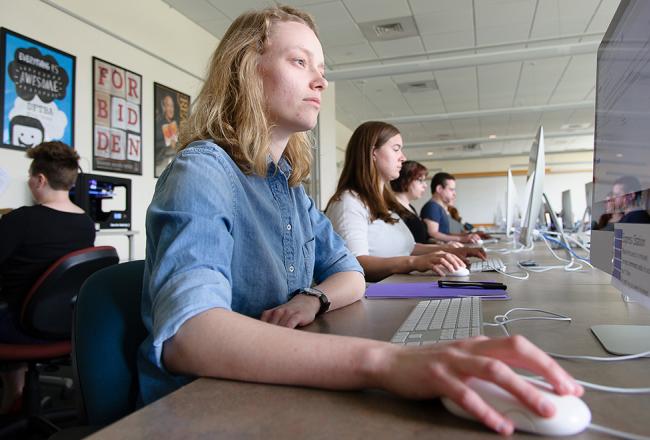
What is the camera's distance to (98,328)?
744 mm

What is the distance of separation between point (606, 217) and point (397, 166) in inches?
59.3

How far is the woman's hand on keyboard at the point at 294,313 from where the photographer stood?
80 centimetres

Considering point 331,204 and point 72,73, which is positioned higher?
point 72,73

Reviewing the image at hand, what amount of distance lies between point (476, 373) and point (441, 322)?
1.22 feet

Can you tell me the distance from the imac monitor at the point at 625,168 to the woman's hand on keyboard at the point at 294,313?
1.51ft

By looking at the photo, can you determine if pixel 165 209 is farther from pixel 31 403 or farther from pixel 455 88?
pixel 455 88

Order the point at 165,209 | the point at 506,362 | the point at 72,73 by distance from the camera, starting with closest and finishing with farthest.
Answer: the point at 506,362, the point at 165,209, the point at 72,73

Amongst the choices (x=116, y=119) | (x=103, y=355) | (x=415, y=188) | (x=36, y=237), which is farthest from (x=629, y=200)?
(x=116, y=119)

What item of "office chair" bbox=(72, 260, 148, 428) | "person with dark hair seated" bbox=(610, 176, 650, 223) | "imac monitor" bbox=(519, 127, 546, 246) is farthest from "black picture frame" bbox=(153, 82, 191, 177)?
"person with dark hair seated" bbox=(610, 176, 650, 223)

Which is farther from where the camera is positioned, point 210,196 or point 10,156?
point 10,156

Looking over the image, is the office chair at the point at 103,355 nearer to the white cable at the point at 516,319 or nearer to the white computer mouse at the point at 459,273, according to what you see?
the white cable at the point at 516,319

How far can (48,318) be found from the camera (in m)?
1.88

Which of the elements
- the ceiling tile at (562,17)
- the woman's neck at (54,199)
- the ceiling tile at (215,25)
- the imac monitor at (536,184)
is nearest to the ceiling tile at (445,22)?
the ceiling tile at (562,17)

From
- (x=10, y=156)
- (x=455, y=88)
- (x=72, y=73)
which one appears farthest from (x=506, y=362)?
(x=455, y=88)
